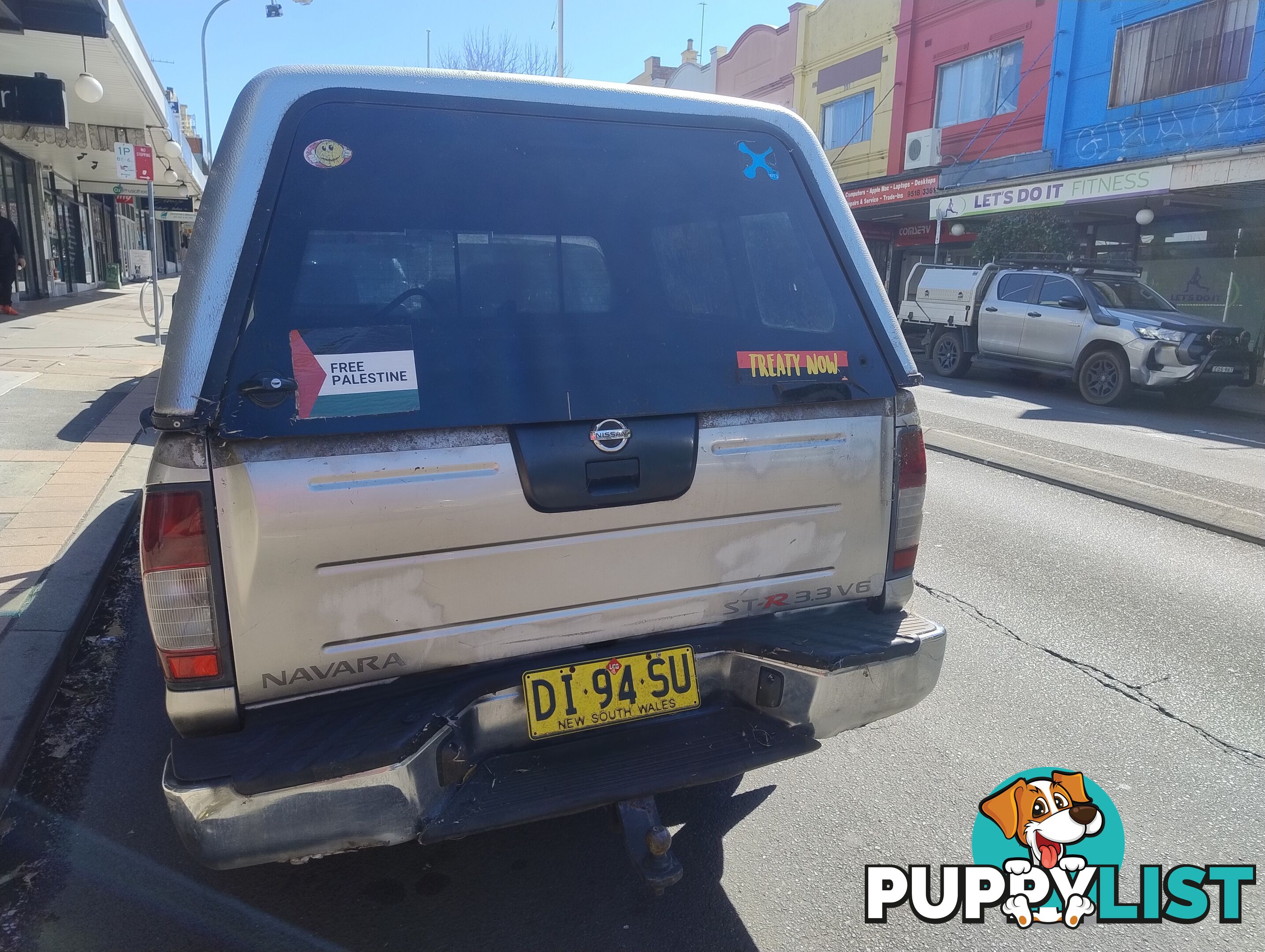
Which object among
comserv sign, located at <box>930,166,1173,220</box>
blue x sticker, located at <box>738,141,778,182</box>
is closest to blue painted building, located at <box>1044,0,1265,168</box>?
comserv sign, located at <box>930,166,1173,220</box>

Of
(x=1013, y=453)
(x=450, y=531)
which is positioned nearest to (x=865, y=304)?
(x=450, y=531)

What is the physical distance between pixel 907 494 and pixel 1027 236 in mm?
18078

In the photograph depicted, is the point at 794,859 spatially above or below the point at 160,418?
below

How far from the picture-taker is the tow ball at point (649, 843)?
7.52 ft

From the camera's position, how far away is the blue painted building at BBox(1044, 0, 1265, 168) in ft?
52.2

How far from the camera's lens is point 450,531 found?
2.22m

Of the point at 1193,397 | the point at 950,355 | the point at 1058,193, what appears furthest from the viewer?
the point at 950,355

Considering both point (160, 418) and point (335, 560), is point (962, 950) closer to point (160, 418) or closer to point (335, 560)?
point (335, 560)

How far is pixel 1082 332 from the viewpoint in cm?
1385

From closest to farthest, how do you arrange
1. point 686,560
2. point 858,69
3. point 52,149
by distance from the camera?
1. point 686,560
2. point 52,149
3. point 858,69

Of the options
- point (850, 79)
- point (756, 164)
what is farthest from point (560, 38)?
point (756, 164)

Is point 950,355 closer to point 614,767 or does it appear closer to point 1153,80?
point 1153,80

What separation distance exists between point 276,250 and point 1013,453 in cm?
822

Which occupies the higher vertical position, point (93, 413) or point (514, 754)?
point (514, 754)
